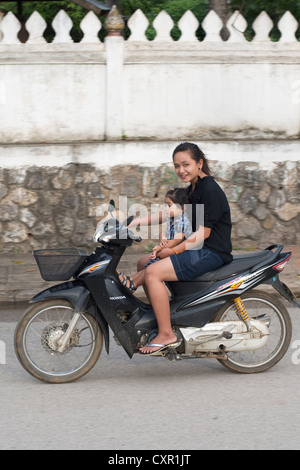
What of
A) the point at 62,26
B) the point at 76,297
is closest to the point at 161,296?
the point at 76,297

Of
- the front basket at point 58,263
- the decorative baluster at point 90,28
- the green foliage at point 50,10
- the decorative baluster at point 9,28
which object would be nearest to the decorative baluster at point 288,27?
the decorative baluster at point 90,28

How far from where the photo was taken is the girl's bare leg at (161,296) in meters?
5.09

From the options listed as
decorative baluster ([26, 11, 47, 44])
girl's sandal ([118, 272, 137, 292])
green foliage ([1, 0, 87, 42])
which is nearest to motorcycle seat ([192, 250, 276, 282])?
girl's sandal ([118, 272, 137, 292])

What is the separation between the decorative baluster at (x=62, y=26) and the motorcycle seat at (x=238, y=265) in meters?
4.56

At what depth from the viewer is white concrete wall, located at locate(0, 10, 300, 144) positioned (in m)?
8.88

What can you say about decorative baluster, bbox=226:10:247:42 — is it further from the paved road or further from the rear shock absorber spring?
the rear shock absorber spring

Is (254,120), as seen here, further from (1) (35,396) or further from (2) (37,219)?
(1) (35,396)

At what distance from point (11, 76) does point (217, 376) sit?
16.0 ft

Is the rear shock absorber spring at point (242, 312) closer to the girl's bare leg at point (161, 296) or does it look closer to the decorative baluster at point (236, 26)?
the girl's bare leg at point (161, 296)

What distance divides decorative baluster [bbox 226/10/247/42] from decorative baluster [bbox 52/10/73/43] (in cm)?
184

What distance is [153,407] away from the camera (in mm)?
4781

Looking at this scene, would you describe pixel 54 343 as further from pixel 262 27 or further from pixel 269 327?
pixel 262 27

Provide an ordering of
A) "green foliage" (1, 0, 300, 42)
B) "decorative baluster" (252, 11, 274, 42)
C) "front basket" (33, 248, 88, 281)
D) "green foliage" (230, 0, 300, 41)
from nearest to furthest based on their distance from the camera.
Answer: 1. "front basket" (33, 248, 88, 281)
2. "decorative baluster" (252, 11, 274, 42)
3. "green foliage" (230, 0, 300, 41)
4. "green foliage" (1, 0, 300, 42)

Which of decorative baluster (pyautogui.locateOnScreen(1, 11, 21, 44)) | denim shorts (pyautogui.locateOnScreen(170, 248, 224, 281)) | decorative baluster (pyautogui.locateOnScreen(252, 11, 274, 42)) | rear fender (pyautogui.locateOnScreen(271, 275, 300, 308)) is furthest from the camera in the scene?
decorative baluster (pyautogui.locateOnScreen(252, 11, 274, 42))
